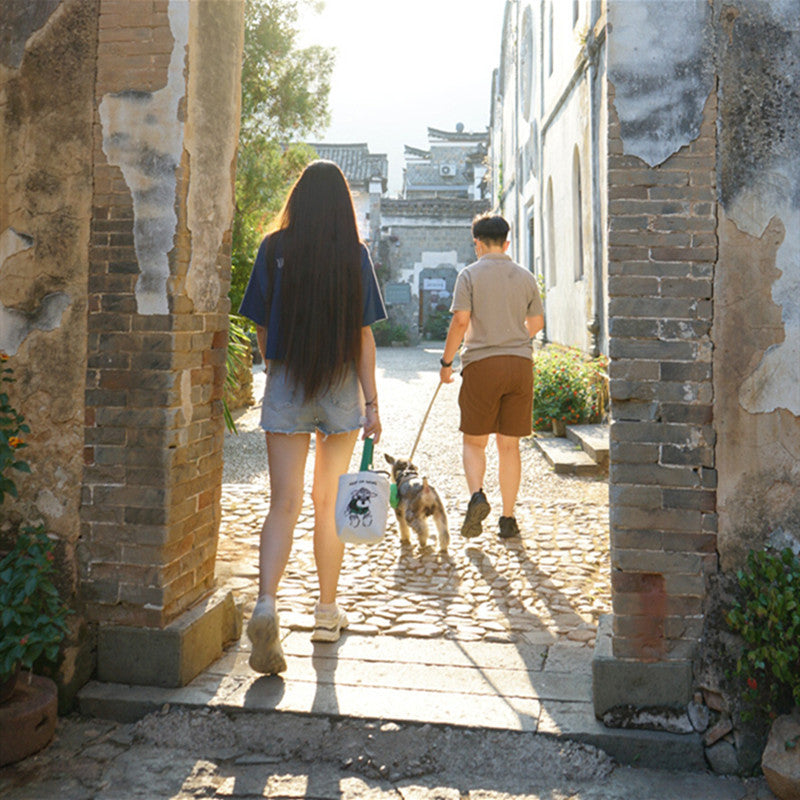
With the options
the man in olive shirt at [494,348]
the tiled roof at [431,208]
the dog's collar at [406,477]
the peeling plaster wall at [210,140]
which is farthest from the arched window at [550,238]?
the tiled roof at [431,208]

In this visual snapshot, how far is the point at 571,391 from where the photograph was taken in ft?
30.6

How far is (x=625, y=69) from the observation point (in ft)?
9.45

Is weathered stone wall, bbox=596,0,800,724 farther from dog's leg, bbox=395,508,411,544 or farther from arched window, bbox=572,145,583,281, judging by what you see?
arched window, bbox=572,145,583,281

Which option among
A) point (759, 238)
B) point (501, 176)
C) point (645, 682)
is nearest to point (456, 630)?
point (645, 682)

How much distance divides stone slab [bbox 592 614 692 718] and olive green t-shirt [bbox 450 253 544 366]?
2.48 m

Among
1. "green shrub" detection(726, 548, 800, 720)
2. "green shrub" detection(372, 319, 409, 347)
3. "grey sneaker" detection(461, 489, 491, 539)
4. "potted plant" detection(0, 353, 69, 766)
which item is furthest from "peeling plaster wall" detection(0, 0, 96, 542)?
"green shrub" detection(372, 319, 409, 347)

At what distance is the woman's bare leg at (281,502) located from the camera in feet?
10.8

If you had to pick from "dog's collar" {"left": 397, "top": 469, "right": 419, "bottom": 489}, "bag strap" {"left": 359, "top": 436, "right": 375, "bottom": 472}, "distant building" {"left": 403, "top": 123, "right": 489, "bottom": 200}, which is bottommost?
"dog's collar" {"left": 397, "top": 469, "right": 419, "bottom": 489}

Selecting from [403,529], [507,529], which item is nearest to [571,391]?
[507,529]

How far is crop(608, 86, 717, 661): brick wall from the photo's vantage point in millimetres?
2863

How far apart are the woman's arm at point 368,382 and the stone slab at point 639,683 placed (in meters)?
1.25

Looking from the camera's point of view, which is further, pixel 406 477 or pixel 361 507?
pixel 406 477

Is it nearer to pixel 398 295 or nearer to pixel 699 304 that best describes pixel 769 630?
pixel 699 304

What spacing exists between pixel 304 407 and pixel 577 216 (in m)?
9.06
